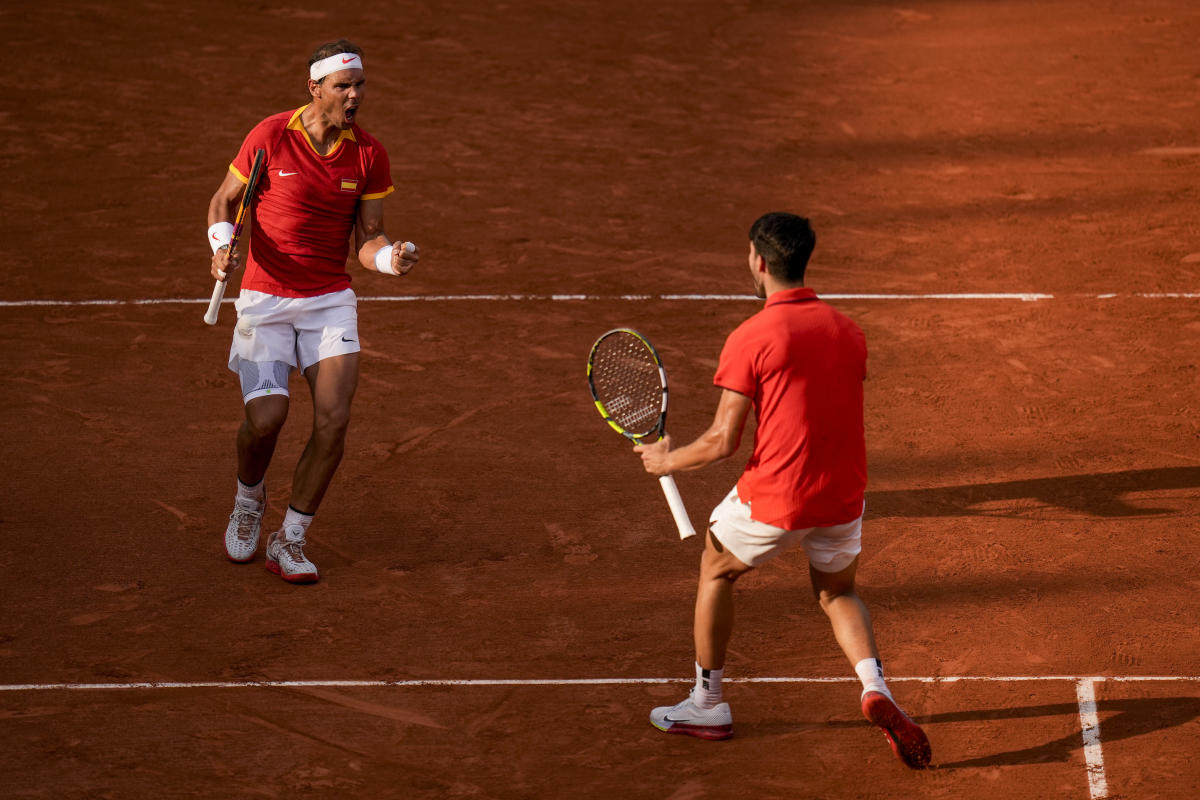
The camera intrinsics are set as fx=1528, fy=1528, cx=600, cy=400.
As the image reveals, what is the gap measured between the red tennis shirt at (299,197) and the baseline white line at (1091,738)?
12.7 ft

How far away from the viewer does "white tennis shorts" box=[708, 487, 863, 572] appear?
5.64 m

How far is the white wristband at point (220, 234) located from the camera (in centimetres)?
702

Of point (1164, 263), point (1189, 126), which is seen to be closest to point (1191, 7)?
point (1189, 126)

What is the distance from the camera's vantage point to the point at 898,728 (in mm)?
5609

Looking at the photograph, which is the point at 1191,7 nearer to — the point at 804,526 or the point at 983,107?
the point at 983,107

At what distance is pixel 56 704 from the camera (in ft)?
20.7

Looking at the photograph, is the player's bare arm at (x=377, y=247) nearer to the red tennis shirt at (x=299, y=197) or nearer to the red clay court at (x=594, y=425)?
the red tennis shirt at (x=299, y=197)

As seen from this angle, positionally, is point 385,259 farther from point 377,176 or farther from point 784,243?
point 784,243

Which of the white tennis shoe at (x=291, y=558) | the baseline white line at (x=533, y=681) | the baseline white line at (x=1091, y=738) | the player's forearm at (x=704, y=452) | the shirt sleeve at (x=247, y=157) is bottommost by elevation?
the baseline white line at (x=1091, y=738)

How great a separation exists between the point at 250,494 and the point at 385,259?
134 centimetres

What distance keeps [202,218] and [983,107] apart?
7.30 meters

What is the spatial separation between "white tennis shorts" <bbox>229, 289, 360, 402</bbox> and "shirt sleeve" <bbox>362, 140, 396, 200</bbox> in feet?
1.70

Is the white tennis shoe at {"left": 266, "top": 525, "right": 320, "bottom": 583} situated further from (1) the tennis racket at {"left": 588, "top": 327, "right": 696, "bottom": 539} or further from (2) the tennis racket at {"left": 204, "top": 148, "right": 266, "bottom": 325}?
(1) the tennis racket at {"left": 588, "top": 327, "right": 696, "bottom": 539}

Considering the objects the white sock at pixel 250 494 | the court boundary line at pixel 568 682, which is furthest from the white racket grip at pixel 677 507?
the white sock at pixel 250 494
